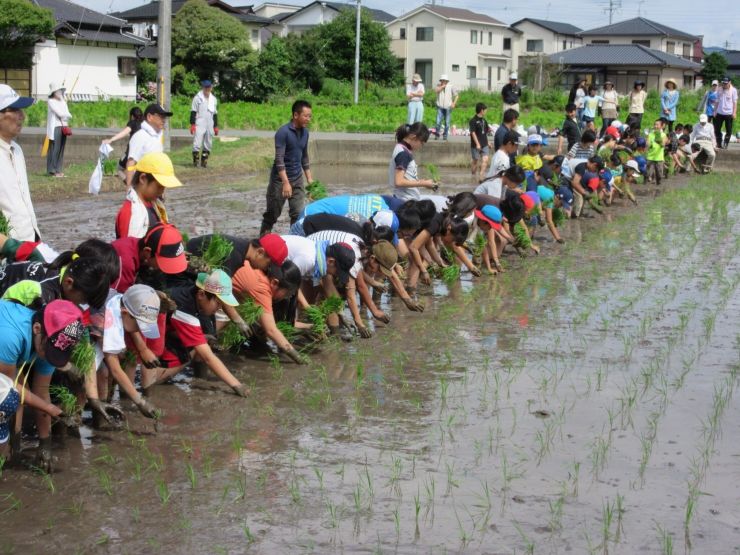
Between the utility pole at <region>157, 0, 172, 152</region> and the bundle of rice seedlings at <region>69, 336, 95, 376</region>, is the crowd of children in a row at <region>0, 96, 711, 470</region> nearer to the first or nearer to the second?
the bundle of rice seedlings at <region>69, 336, 95, 376</region>

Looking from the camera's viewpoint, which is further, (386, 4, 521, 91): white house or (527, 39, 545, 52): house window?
(527, 39, 545, 52): house window

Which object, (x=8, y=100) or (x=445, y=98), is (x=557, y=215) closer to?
(x=8, y=100)

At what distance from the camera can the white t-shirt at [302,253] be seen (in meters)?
6.37

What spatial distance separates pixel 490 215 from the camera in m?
8.90

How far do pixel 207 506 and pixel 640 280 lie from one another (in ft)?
19.9

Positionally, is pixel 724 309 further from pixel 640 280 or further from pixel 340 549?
pixel 340 549

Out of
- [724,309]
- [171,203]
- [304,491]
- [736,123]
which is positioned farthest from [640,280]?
[736,123]

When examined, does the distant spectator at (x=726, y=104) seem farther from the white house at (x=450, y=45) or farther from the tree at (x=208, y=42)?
the white house at (x=450, y=45)

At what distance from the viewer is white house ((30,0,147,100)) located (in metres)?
37.6

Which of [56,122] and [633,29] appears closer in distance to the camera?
[56,122]

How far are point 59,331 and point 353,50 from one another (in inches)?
1946

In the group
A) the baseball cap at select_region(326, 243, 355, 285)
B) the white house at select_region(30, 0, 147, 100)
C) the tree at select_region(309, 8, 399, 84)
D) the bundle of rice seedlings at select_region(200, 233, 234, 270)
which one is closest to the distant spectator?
the baseball cap at select_region(326, 243, 355, 285)

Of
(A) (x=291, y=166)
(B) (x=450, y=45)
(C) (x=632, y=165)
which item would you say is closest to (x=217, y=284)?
(A) (x=291, y=166)

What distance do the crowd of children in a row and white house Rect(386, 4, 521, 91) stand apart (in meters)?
56.5
